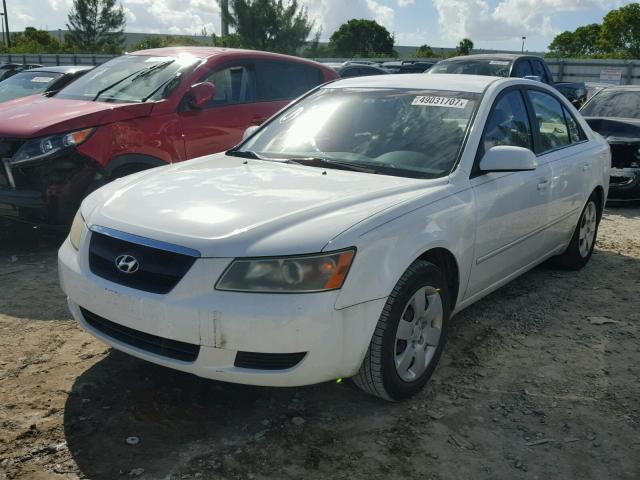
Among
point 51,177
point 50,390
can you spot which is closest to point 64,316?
point 50,390

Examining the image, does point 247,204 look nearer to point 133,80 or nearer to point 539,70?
point 133,80

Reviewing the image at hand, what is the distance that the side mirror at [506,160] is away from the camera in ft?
12.0

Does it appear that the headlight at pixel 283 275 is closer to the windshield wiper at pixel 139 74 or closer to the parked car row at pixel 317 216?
the parked car row at pixel 317 216

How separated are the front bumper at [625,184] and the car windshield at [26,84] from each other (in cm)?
753

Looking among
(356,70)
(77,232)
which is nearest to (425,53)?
(356,70)

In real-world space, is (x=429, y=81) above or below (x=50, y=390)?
above

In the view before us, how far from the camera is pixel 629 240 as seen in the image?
6656 mm

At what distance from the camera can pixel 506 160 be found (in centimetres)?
367

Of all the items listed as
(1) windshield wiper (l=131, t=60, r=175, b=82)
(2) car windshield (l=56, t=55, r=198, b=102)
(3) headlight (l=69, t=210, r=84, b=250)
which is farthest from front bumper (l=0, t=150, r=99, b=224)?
(3) headlight (l=69, t=210, r=84, b=250)

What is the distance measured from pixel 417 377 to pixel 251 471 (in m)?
1.00

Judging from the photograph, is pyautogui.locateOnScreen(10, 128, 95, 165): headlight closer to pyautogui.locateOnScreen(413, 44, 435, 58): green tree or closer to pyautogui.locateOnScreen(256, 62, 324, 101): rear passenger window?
pyautogui.locateOnScreen(256, 62, 324, 101): rear passenger window

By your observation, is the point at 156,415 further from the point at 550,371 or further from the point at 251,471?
the point at 550,371

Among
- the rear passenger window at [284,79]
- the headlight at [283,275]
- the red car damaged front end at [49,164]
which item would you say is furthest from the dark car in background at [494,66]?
the headlight at [283,275]

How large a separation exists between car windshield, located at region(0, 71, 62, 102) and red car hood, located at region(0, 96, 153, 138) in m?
3.53
